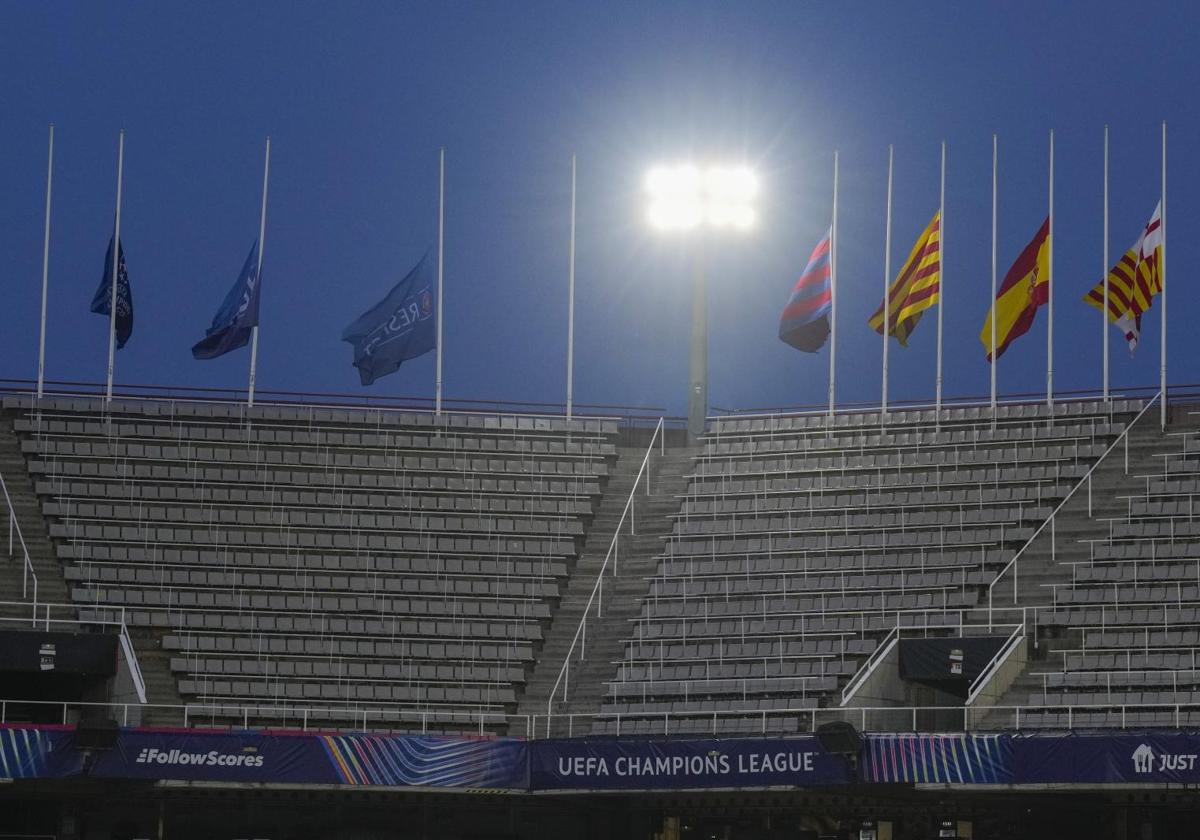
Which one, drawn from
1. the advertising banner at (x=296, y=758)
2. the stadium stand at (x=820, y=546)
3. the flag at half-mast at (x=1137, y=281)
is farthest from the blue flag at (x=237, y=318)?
the flag at half-mast at (x=1137, y=281)

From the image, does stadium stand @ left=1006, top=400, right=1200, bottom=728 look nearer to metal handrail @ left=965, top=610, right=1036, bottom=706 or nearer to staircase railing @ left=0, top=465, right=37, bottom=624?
metal handrail @ left=965, top=610, right=1036, bottom=706

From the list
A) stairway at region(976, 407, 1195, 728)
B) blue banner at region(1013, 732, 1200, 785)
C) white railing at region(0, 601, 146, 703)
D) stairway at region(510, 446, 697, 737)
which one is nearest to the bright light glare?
stairway at region(510, 446, 697, 737)

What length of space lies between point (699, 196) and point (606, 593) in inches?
392

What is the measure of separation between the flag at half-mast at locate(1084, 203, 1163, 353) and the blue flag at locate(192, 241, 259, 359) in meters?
18.1

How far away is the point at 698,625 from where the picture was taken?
3891 cm

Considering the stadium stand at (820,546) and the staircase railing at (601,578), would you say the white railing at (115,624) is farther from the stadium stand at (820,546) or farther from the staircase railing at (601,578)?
the stadium stand at (820,546)

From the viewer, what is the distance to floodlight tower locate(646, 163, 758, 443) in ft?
148

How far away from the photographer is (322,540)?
41.3m

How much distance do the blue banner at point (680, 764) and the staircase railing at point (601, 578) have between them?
1455 millimetres

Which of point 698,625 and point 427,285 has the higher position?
point 427,285

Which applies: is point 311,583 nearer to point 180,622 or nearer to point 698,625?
point 180,622

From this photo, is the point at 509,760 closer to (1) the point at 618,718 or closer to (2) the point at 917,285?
(1) the point at 618,718

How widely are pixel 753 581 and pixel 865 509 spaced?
3.09m

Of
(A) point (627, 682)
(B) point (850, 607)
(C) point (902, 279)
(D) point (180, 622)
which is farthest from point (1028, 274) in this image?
(D) point (180, 622)
